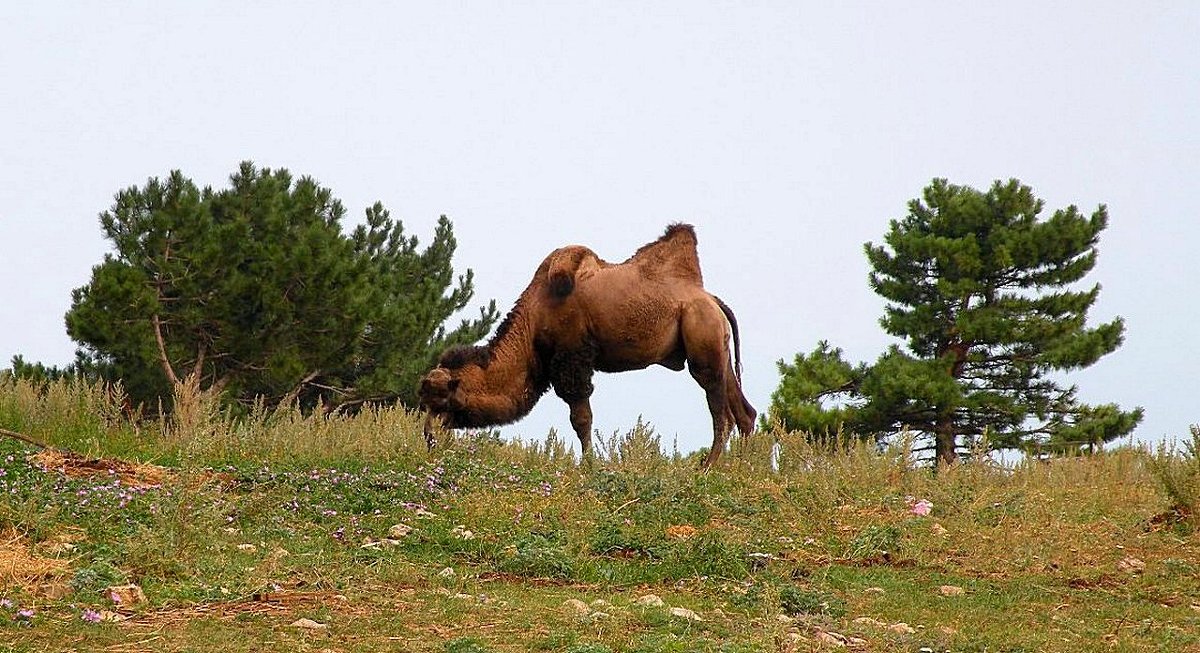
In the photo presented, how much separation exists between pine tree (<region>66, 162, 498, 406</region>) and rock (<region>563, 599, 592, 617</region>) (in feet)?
79.4

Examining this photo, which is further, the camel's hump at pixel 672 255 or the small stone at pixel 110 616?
the camel's hump at pixel 672 255

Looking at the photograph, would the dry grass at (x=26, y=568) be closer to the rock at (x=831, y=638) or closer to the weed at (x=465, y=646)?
the weed at (x=465, y=646)

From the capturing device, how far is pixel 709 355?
1507 centimetres

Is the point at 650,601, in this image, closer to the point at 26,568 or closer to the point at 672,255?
the point at 26,568

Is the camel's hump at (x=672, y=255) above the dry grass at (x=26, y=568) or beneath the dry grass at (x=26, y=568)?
above

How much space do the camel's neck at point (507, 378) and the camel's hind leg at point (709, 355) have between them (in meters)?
1.84

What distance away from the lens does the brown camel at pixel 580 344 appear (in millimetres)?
14750

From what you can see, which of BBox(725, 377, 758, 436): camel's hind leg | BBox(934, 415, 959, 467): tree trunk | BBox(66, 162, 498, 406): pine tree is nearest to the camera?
BBox(725, 377, 758, 436): camel's hind leg

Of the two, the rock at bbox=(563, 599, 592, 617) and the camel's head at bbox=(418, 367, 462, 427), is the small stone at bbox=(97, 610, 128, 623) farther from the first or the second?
the camel's head at bbox=(418, 367, 462, 427)

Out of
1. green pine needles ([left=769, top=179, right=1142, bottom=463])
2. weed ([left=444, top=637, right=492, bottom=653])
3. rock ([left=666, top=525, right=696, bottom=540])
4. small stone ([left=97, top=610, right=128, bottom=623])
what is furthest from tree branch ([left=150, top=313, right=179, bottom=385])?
weed ([left=444, top=637, right=492, bottom=653])

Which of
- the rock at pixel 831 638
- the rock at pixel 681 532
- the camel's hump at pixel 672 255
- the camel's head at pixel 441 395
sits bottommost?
the rock at pixel 831 638

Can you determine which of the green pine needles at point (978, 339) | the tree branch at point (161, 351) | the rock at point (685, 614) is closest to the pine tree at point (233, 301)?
the tree branch at point (161, 351)

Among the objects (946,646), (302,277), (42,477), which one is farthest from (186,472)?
(302,277)

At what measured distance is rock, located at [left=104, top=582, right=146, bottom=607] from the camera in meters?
6.61
